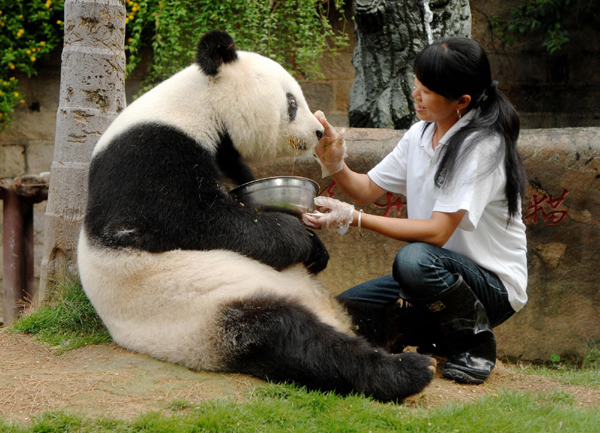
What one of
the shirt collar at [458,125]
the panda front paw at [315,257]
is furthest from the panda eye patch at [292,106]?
the shirt collar at [458,125]

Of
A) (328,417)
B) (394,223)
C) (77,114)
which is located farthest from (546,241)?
(77,114)

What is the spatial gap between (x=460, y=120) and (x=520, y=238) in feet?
2.39

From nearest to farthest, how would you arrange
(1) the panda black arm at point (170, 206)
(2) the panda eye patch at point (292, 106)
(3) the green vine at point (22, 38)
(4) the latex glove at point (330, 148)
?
(1) the panda black arm at point (170, 206) < (2) the panda eye patch at point (292, 106) < (4) the latex glove at point (330, 148) < (3) the green vine at point (22, 38)

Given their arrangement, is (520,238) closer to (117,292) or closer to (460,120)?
(460,120)

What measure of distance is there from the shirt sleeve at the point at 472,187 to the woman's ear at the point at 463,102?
27 cm

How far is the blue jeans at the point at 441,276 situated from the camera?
306cm

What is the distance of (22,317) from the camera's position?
4.04m

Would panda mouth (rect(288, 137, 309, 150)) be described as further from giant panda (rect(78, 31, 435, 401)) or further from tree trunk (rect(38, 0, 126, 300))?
tree trunk (rect(38, 0, 126, 300))

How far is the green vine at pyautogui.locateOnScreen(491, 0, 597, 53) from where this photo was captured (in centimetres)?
715

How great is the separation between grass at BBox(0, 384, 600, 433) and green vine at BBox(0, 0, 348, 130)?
13.5 ft

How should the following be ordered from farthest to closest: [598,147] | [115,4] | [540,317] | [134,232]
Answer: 1. [540,317]
2. [598,147]
3. [115,4]
4. [134,232]

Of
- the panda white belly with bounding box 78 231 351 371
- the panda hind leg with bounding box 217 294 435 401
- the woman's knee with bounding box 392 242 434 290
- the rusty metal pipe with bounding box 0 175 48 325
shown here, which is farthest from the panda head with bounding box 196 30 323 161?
the rusty metal pipe with bounding box 0 175 48 325

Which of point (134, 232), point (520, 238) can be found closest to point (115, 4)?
point (134, 232)

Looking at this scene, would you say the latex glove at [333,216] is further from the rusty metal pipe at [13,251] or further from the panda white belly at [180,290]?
the rusty metal pipe at [13,251]
